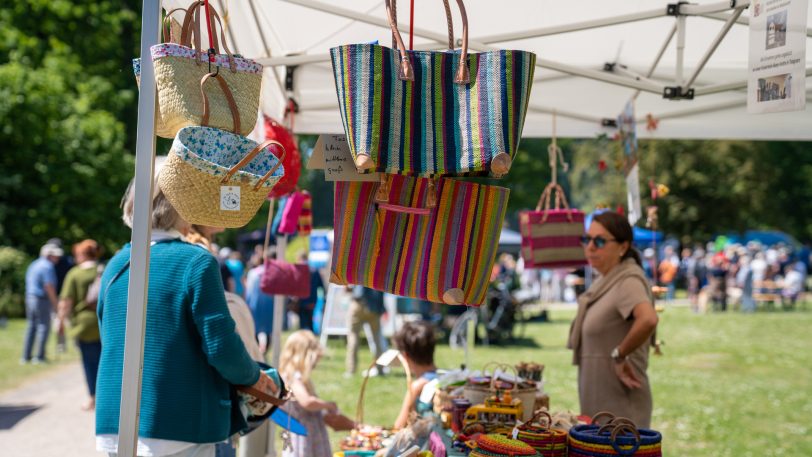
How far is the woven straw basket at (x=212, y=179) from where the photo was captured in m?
2.17

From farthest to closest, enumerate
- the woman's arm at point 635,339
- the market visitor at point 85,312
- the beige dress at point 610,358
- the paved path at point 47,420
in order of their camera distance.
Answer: the market visitor at point 85,312, the paved path at point 47,420, the beige dress at point 610,358, the woman's arm at point 635,339

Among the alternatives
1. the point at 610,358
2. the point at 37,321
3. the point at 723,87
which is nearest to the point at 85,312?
the point at 37,321

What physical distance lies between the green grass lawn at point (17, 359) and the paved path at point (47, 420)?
284 mm

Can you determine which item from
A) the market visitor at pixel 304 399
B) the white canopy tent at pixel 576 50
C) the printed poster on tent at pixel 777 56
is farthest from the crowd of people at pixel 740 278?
the printed poster on tent at pixel 777 56

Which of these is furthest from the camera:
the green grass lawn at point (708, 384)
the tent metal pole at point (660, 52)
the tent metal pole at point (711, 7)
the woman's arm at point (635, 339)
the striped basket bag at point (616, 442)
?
the green grass lawn at point (708, 384)

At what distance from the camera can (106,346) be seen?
275 cm

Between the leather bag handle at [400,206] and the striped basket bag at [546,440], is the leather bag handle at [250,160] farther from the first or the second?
the striped basket bag at [546,440]

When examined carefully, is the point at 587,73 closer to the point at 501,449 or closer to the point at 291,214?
the point at 291,214

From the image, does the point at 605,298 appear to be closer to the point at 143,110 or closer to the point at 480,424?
the point at 480,424

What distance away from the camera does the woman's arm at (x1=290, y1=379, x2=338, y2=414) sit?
4.18 m

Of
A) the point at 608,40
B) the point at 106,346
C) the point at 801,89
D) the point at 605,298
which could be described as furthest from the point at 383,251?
the point at 608,40

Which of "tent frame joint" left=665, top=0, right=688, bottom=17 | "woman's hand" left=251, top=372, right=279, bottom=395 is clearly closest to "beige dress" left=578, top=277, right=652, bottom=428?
"tent frame joint" left=665, top=0, right=688, bottom=17

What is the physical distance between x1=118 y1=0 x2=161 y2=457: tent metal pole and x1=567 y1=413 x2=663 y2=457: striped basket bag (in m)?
1.41

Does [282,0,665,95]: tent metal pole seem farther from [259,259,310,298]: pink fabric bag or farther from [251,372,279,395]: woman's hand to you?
[251,372,279,395]: woman's hand
